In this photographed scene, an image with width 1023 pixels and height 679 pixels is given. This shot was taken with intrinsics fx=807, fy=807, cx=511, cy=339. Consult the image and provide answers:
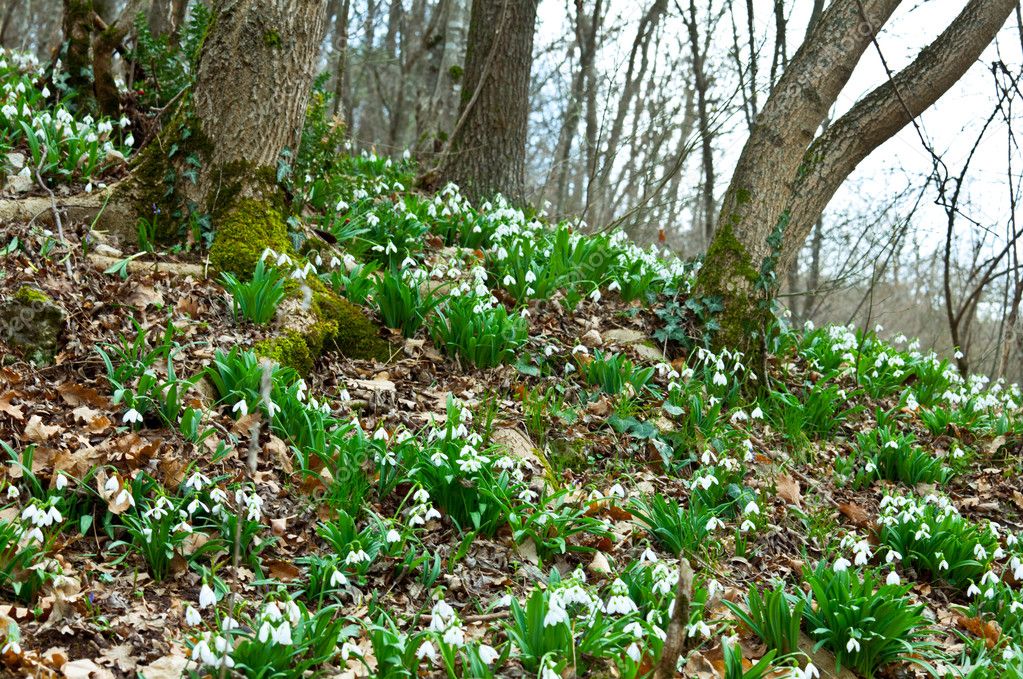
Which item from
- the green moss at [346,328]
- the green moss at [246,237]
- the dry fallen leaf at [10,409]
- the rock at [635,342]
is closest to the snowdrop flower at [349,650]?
the dry fallen leaf at [10,409]

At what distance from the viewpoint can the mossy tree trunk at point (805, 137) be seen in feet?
17.8

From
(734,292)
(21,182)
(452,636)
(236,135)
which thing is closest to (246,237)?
(236,135)

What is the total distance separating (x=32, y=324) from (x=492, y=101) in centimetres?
447

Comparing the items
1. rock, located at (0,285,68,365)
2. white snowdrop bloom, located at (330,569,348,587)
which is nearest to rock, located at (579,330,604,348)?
white snowdrop bloom, located at (330,569,348,587)

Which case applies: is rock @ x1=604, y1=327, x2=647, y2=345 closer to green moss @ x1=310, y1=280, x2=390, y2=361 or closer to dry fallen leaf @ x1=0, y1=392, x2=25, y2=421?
green moss @ x1=310, y1=280, x2=390, y2=361

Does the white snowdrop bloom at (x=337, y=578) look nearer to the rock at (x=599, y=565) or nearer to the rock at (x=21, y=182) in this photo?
the rock at (x=599, y=565)

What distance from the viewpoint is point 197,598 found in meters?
2.88

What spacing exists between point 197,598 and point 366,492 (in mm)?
858

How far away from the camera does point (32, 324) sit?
361cm

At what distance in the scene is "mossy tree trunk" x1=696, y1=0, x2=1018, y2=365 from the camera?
541 cm

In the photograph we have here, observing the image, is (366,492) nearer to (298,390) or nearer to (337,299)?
(298,390)

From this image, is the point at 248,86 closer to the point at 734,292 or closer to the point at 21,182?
the point at 21,182

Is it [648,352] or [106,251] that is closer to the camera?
[106,251]

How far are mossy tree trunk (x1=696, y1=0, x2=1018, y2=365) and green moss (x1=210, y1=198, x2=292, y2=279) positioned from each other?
2846 mm
